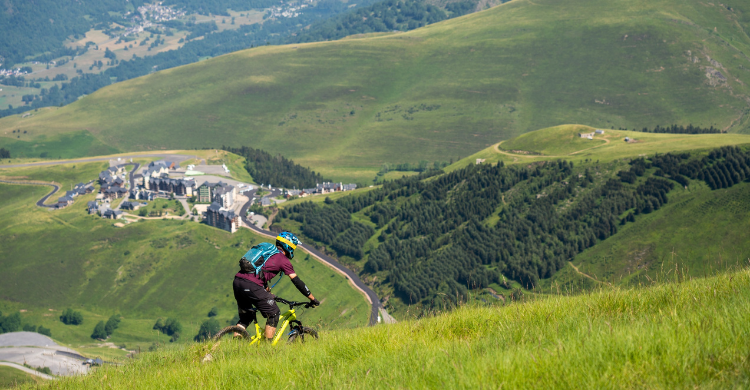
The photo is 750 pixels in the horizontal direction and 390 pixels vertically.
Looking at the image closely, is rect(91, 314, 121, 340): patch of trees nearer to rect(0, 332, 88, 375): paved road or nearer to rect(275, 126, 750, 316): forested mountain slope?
rect(0, 332, 88, 375): paved road

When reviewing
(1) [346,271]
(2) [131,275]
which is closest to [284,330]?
(1) [346,271]

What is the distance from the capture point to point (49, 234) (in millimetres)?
191125

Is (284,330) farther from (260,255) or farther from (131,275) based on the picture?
(131,275)

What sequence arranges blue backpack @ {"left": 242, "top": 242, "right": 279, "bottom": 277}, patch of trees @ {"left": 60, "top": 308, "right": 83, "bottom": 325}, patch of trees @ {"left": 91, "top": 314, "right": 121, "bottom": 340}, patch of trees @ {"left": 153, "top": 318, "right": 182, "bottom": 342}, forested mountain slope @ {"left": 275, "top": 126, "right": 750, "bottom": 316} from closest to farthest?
blue backpack @ {"left": 242, "top": 242, "right": 279, "bottom": 277}, patch of trees @ {"left": 91, "top": 314, "right": 121, "bottom": 340}, patch of trees @ {"left": 153, "top": 318, "right": 182, "bottom": 342}, forested mountain slope @ {"left": 275, "top": 126, "right": 750, "bottom": 316}, patch of trees @ {"left": 60, "top": 308, "right": 83, "bottom": 325}

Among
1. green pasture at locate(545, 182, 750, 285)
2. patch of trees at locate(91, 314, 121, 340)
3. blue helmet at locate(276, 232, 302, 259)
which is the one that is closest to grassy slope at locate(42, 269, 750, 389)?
→ blue helmet at locate(276, 232, 302, 259)

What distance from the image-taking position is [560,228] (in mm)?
174375

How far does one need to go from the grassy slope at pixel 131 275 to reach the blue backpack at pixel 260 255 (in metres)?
123

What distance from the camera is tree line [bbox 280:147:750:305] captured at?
527 feet

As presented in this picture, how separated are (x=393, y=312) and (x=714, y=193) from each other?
88719 mm

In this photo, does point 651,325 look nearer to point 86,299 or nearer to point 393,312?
point 393,312

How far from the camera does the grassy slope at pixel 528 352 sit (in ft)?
27.0

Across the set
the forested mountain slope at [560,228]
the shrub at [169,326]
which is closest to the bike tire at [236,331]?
the forested mountain slope at [560,228]

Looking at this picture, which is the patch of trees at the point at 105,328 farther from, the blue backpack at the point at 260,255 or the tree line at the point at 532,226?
the blue backpack at the point at 260,255

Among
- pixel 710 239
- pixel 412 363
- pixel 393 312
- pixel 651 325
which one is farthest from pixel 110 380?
pixel 710 239
